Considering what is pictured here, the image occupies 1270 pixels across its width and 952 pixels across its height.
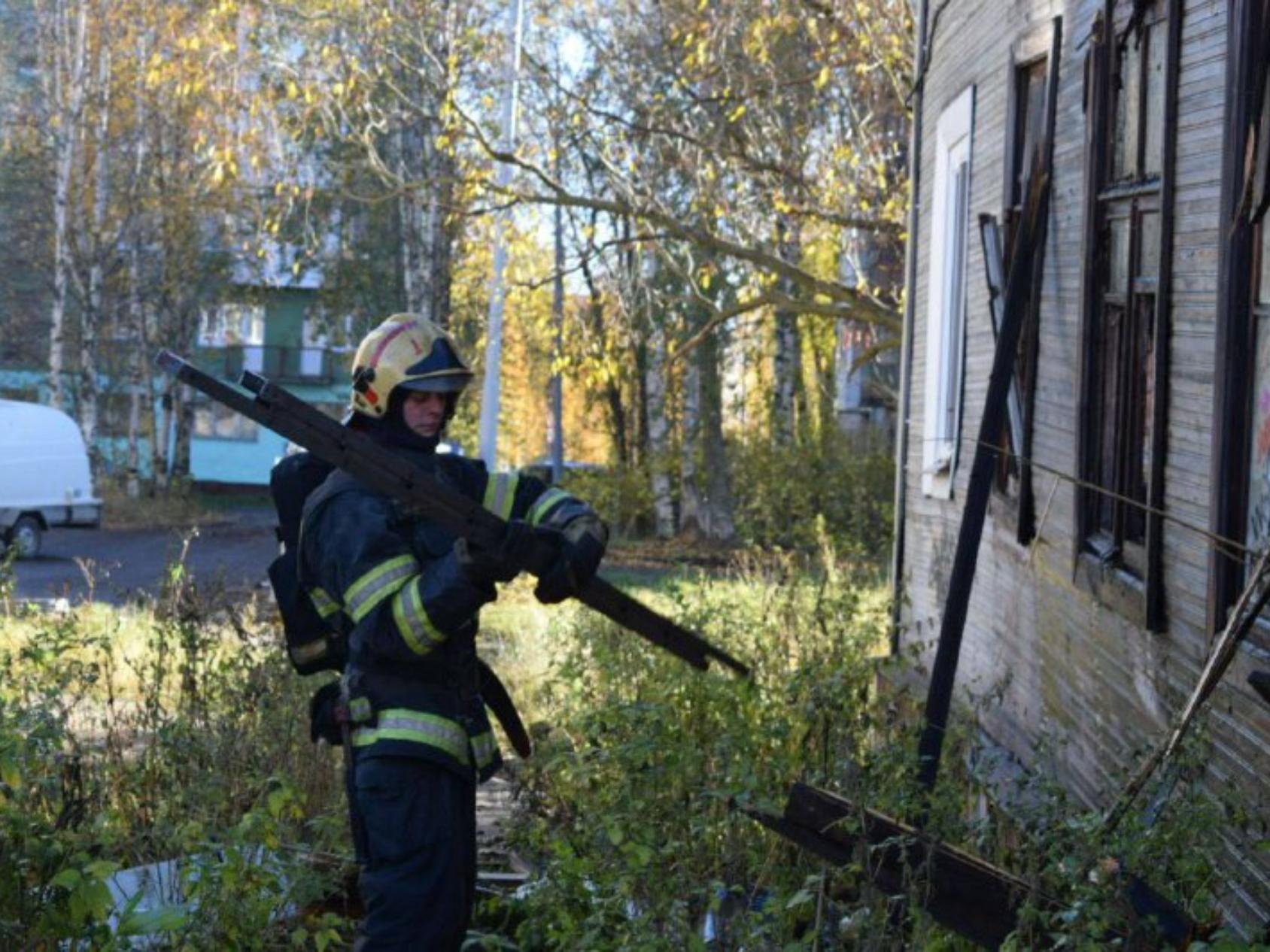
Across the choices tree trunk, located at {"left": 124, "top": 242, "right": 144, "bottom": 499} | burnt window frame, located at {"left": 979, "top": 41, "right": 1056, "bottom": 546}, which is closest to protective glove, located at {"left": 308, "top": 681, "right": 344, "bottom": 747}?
burnt window frame, located at {"left": 979, "top": 41, "right": 1056, "bottom": 546}

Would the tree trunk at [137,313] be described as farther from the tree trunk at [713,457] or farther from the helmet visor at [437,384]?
the helmet visor at [437,384]

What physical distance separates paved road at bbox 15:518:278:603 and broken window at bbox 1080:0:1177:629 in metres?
13.2

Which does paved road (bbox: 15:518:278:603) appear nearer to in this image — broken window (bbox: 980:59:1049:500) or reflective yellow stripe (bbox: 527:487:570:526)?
broken window (bbox: 980:59:1049:500)

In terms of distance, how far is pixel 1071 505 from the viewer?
7.02 meters

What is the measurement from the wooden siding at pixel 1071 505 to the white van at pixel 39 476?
16.9m

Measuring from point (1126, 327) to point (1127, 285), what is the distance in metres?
0.14

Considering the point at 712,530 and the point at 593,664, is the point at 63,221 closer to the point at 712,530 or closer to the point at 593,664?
the point at 712,530

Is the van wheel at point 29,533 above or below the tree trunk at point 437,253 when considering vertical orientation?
below

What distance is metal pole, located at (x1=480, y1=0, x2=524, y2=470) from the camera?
17562mm

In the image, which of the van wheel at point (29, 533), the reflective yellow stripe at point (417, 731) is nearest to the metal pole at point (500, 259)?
the van wheel at point (29, 533)

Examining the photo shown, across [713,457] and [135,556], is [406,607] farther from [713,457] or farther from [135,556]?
[713,457]

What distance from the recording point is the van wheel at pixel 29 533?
25922mm

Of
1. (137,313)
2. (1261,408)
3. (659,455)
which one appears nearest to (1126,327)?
(1261,408)

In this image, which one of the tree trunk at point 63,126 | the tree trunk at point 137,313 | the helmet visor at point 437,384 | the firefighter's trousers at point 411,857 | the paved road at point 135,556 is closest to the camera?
the firefighter's trousers at point 411,857
